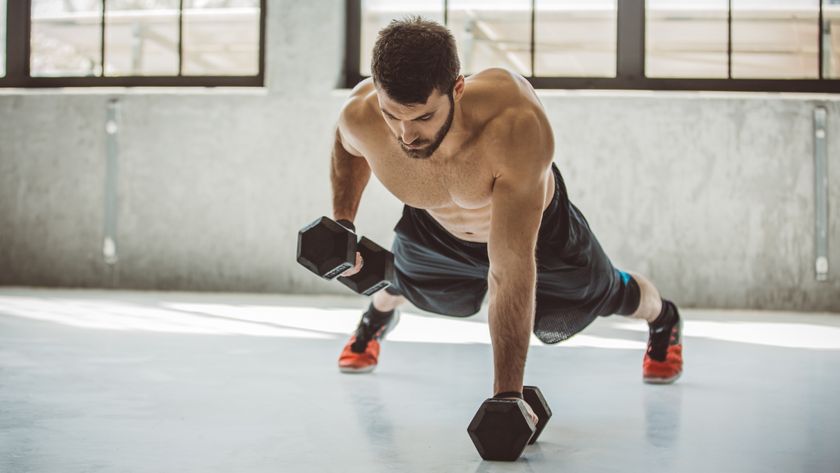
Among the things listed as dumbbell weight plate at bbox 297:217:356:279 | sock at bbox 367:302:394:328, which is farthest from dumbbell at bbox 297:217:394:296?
sock at bbox 367:302:394:328

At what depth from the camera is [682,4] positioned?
470 centimetres

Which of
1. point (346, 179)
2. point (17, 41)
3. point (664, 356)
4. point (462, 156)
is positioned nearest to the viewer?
point (462, 156)

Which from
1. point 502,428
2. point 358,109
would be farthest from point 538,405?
point 358,109

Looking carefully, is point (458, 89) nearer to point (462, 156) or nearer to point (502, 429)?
point (462, 156)

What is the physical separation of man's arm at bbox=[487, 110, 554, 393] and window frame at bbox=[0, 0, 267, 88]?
11.2 ft

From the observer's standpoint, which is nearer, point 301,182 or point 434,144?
point 434,144

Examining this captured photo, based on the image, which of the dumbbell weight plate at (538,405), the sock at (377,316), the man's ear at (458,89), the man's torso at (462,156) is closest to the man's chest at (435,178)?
the man's torso at (462,156)

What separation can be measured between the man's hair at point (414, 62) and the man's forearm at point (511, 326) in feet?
1.21

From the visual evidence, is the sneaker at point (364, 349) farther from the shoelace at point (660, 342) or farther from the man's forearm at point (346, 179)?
the shoelace at point (660, 342)

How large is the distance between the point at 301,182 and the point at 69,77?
154 centimetres

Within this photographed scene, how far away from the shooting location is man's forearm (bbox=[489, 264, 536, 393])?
1562 millimetres

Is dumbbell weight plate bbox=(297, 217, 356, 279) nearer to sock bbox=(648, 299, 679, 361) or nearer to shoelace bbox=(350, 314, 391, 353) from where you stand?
shoelace bbox=(350, 314, 391, 353)

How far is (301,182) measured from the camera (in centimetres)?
462

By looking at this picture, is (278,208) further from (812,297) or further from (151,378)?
(812,297)
